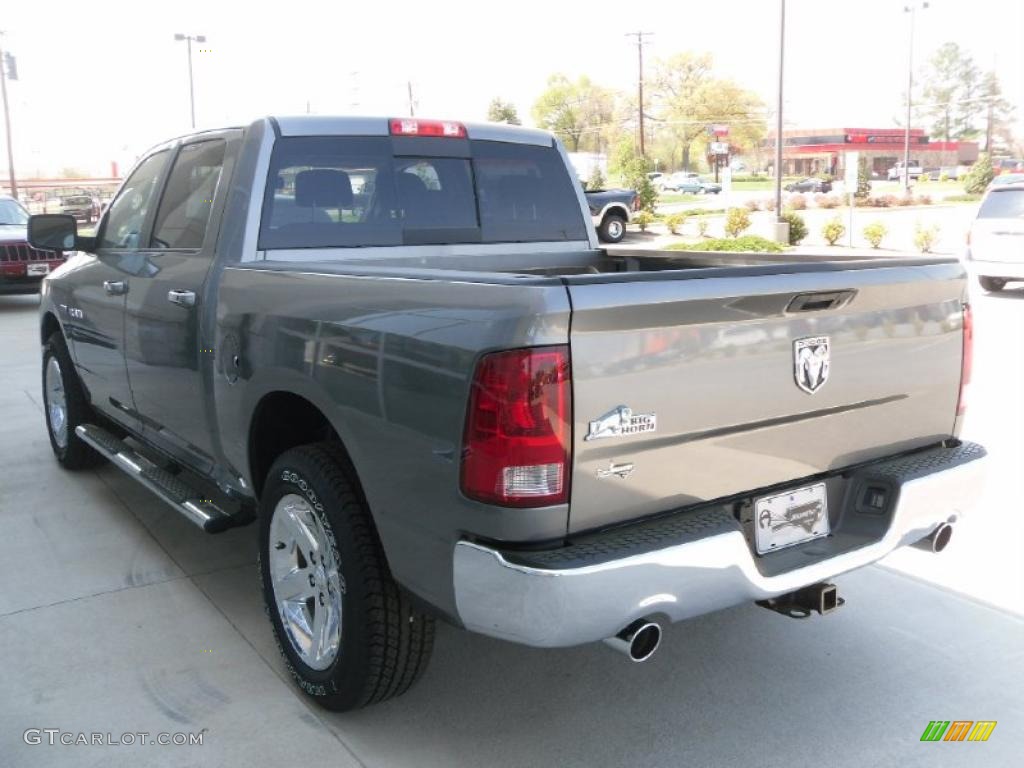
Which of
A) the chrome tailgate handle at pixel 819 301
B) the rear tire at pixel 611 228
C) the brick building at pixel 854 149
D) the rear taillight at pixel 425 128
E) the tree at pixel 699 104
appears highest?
the tree at pixel 699 104

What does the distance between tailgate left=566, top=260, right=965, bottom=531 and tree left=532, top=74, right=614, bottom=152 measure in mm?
102491

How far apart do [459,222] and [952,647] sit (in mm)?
2649

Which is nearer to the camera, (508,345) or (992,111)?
(508,345)

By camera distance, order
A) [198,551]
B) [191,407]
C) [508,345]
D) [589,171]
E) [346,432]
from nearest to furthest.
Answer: [508,345], [346,432], [191,407], [198,551], [589,171]

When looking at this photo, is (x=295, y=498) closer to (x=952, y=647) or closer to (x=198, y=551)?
(x=198, y=551)

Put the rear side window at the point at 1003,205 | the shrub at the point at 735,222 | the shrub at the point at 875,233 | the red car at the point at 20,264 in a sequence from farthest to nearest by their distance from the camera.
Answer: the shrub at the point at 735,222 < the shrub at the point at 875,233 < the red car at the point at 20,264 < the rear side window at the point at 1003,205

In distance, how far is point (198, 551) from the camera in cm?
485

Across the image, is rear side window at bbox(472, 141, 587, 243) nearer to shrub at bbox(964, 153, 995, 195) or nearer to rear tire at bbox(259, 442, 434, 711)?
rear tire at bbox(259, 442, 434, 711)

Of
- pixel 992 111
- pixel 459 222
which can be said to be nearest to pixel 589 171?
pixel 459 222

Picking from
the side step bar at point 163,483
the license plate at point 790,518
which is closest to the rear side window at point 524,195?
the side step bar at point 163,483

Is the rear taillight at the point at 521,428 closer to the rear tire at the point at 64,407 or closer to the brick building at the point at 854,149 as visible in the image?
the rear tire at the point at 64,407

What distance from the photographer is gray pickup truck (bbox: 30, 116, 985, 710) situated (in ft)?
8.21

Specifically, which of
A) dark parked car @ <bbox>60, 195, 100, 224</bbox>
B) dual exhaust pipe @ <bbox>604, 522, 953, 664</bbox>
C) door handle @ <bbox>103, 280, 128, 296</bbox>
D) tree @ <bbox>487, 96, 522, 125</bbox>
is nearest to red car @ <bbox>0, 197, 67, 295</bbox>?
door handle @ <bbox>103, 280, 128, 296</bbox>

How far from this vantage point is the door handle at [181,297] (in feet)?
13.0
